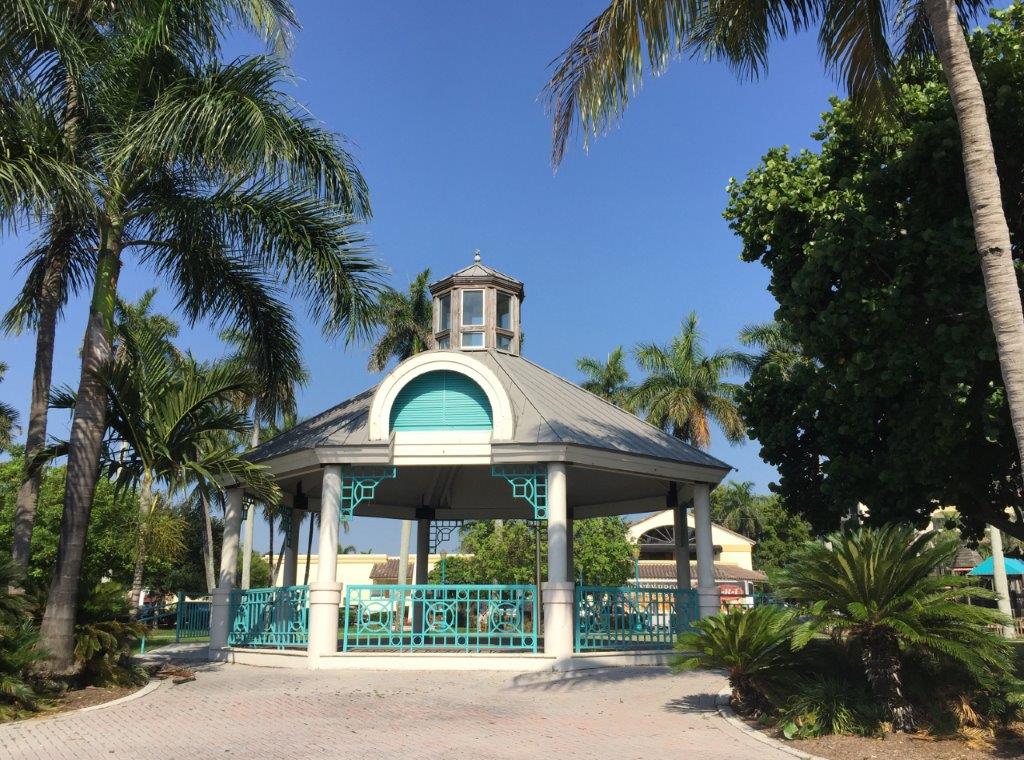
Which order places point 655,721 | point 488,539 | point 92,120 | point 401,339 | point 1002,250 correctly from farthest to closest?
point 401,339, point 488,539, point 92,120, point 655,721, point 1002,250

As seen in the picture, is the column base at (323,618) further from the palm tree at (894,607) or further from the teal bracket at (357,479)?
the palm tree at (894,607)

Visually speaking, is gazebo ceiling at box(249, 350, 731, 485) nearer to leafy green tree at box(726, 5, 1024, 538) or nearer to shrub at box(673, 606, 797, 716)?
leafy green tree at box(726, 5, 1024, 538)

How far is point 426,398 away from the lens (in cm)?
1459

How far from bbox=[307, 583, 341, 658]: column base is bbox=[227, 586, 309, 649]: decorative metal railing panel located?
2.47ft

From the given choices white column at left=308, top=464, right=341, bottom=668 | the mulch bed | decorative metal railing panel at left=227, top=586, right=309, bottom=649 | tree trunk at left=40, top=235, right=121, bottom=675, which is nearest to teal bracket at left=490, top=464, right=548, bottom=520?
white column at left=308, top=464, right=341, bottom=668

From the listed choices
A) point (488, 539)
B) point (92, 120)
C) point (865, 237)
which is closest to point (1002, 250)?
point (865, 237)

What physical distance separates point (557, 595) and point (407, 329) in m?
24.6

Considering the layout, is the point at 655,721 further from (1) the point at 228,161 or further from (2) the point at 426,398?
(1) the point at 228,161

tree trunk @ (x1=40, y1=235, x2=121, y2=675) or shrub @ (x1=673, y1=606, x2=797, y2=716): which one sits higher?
tree trunk @ (x1=40, y1=235, x2=121, y2=675)

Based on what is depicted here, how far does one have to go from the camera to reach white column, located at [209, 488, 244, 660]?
607 inches

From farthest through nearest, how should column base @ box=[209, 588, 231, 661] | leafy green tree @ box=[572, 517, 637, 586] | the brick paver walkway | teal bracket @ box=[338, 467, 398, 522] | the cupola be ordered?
leafy green tree @ box=[572, 517, 637, 586], the cupola, column base @ box=[209, 588, 231, 661], teal bracket @ box=[338, 467, 398, 522], the brick paver walkway

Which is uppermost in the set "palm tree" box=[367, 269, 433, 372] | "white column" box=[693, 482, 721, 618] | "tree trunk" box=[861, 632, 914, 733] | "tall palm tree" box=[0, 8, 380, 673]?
"palm tree" box=[367, 269, 433, 372]

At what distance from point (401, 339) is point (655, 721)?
94.7 feet

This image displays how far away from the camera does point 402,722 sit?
29.5 ft
